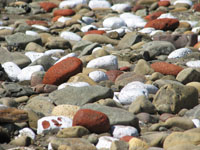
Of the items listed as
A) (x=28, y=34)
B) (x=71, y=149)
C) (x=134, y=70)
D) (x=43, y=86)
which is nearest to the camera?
(x=71, y=149)

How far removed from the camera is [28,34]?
349 inches

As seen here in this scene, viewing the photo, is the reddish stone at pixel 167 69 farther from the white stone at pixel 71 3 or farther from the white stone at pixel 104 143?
the white stone at pixel 71 3

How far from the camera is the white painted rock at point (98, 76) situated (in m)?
5.91

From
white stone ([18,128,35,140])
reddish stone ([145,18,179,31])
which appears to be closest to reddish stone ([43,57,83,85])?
white stone ([18,128,35,140])

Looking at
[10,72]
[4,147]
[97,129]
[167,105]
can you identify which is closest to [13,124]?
[4,147]

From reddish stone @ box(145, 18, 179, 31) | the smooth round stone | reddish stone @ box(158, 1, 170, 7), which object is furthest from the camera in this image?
reddish stone @ box(158, 1, 170, 7)

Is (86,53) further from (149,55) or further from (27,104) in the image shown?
(27,104)

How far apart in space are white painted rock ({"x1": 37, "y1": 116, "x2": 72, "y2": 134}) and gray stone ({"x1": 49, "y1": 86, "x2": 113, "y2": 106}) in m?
0.73

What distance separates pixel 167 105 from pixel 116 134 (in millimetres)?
994

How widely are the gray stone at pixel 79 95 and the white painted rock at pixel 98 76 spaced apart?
0.85m

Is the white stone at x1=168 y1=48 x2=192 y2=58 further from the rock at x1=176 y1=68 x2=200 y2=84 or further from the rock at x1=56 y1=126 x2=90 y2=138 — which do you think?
the rock at x1=56 y1=126 x2=90 y2=138

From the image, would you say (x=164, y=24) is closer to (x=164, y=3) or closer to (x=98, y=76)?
(x=164, y=3)

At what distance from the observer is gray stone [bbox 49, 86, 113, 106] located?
16.0 feet

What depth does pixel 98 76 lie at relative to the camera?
593cm
